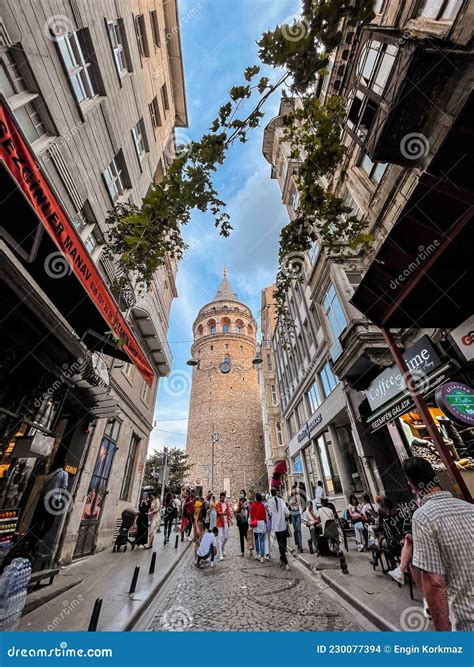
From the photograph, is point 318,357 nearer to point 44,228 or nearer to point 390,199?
point 390,199

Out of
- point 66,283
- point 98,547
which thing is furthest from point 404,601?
point 98,547

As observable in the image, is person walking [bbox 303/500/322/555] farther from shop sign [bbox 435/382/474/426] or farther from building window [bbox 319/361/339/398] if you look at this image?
building window [bbox 319/361/339/398]

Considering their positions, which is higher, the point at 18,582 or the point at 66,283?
the point at 66,283

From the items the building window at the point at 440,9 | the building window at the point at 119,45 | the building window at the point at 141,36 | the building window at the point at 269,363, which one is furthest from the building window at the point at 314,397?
the building window at the point at 141,36

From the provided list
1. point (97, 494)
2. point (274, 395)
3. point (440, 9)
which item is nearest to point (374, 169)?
point (440, 9)

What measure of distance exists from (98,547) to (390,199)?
1383cm

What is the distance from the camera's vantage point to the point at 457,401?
4562 mm

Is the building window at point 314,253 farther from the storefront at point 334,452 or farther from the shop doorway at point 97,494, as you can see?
the shop doorway at point 97,494

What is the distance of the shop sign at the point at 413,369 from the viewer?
5125 mm

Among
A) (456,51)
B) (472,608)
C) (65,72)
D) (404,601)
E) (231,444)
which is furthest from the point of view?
(231,444)

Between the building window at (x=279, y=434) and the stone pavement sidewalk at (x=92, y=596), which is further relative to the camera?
the building window at (x=279, y=434)

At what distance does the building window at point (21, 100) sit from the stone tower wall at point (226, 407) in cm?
3204

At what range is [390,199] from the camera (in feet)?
25.0

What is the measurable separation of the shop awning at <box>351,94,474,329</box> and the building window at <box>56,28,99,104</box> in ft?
24.5
